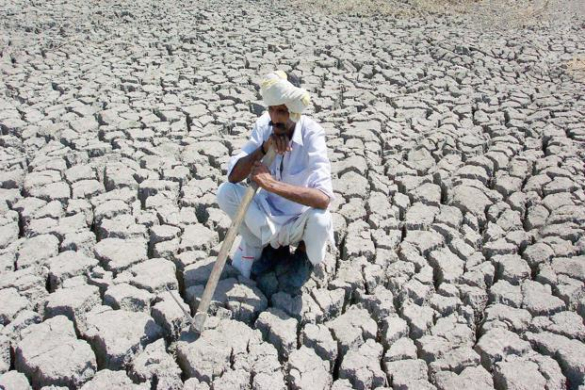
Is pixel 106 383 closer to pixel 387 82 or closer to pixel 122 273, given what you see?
pixel 122 273

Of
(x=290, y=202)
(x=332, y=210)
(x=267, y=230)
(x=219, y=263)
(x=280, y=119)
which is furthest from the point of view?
(x=332, y=210)

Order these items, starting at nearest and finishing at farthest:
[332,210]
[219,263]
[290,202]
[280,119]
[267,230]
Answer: [219,263], [280,119], [267,230], [290,202], [332,210]

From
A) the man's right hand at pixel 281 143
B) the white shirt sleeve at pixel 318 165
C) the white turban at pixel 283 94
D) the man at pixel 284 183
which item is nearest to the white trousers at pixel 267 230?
the man at pixel 284 183

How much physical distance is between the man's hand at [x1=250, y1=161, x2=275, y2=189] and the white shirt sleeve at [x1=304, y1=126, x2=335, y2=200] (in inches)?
6.9

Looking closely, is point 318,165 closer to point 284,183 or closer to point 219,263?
point 284,183

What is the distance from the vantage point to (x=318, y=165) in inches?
93.4

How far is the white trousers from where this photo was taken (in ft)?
7.80

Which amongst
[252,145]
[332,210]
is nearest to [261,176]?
[252,145]

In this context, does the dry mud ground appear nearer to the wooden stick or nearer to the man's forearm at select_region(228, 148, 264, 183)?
the wooden stick

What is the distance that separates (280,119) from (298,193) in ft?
0.97

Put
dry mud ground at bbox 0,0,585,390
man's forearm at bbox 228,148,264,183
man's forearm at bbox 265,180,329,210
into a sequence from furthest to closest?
man's forearm at bbox 228,148,264,183
man's forearm at bbox 265,180,329,210
dry mud ground at bbox 0,0,585,390

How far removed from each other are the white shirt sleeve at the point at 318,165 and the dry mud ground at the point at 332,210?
1.49 feet

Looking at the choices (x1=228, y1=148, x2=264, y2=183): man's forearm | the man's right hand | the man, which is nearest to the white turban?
the man

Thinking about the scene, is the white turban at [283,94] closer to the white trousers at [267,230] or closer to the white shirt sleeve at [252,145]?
the white shirt sleeve at [252,145]
